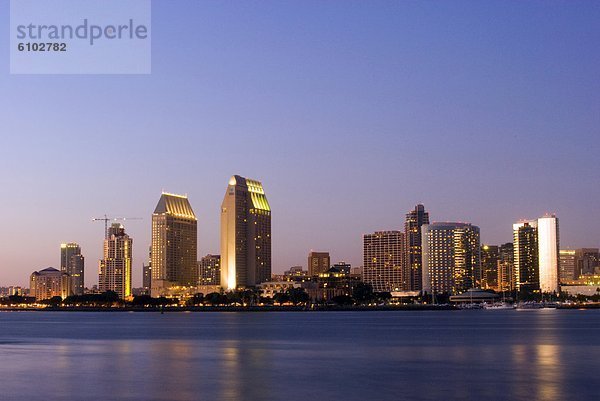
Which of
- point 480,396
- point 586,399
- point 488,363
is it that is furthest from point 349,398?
point 488,363

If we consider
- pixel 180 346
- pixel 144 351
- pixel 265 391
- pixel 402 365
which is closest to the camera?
pixel 265 391

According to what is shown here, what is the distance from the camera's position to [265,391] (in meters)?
48.1

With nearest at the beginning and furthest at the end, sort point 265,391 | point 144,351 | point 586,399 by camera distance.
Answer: point 586,399
point 265,391
point 144,351

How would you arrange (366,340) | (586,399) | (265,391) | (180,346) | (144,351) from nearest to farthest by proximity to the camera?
(586,399) → (265,391) → (144,351) → (180,346) → (366,340)

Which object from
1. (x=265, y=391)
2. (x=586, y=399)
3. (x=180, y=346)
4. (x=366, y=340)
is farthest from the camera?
(x=366, y=340)

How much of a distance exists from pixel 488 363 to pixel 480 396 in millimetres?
20161

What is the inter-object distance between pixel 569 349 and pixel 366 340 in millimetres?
24035

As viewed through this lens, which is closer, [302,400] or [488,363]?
[302,400]

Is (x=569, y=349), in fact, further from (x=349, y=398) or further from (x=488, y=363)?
(x=349, y=398)

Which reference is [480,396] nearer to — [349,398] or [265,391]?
[349,398]

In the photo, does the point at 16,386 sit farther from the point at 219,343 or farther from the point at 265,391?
the point at 219,343

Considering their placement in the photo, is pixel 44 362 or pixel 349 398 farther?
pixel 44 362

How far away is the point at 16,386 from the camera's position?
49875 millimetres

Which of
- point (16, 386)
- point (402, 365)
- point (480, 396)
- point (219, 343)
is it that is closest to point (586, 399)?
point (480, 396)
